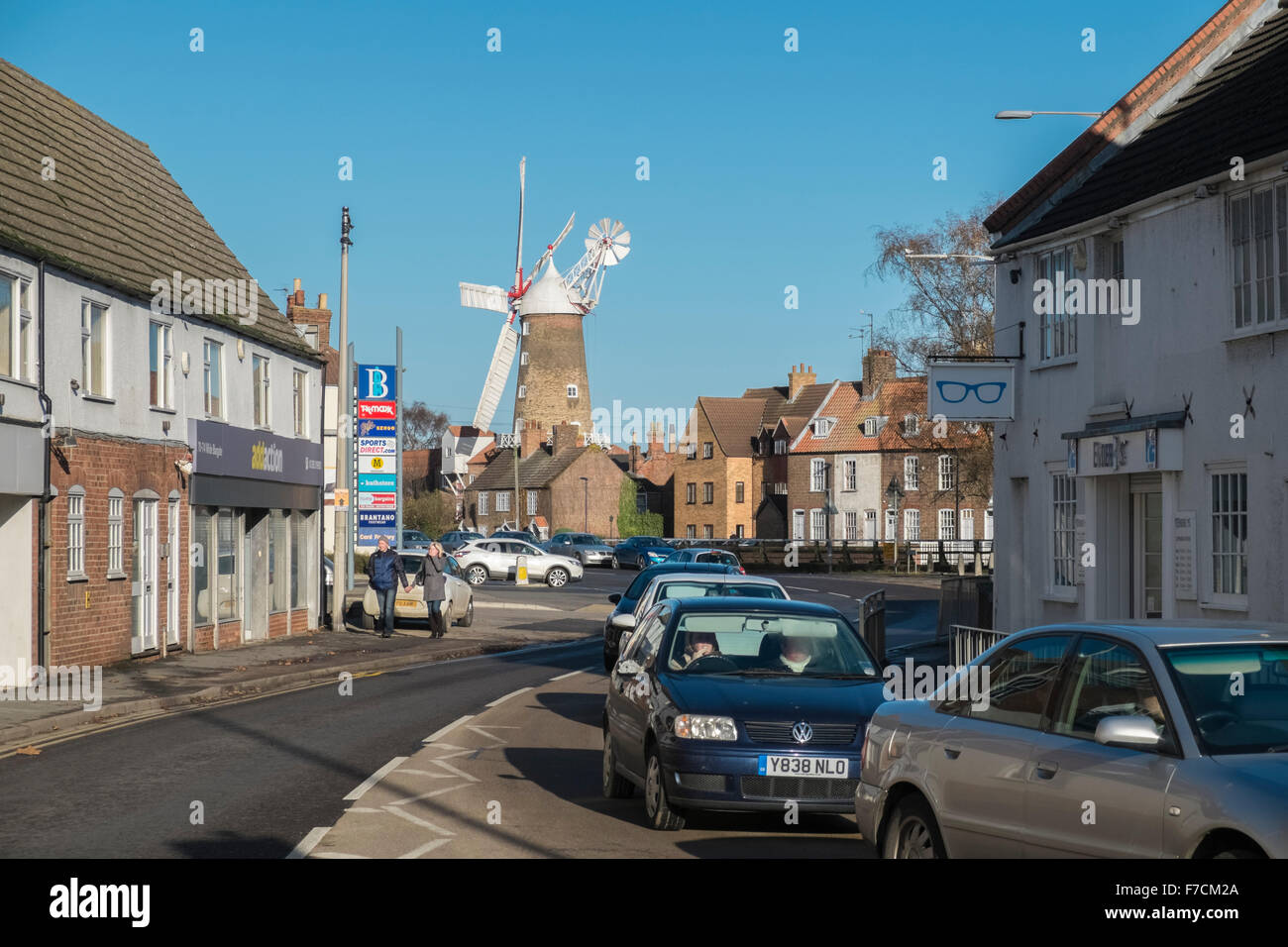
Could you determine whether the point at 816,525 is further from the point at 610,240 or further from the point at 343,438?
the point at 343,438

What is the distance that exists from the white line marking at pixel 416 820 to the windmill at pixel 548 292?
3545 inches

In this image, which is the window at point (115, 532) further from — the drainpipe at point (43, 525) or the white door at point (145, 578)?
the drainpipe at point (43, 525)

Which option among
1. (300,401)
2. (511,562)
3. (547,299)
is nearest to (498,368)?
(547,299)

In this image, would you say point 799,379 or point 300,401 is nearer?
point 300,401

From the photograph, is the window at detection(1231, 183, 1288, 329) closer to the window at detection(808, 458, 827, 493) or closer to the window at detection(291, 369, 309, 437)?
the window at detection(291, 369, 309, 437)

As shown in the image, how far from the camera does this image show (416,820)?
1021 centimetres

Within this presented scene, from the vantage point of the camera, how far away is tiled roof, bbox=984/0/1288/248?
56.2ft

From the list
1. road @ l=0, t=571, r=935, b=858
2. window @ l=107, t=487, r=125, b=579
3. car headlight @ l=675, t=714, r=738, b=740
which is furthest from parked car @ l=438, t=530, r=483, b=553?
car headlight @ l=675, t=714, r=738, b=740

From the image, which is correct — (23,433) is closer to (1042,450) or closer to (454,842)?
(454,842)

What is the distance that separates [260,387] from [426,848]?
22099 millimetres

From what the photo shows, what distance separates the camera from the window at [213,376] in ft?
87.9

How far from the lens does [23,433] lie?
1956 cm

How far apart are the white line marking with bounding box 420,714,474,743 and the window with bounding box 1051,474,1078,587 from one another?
29.0ft
